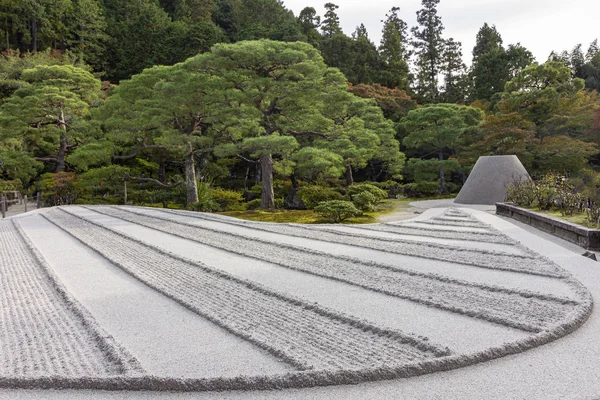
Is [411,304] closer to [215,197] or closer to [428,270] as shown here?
[428,270]

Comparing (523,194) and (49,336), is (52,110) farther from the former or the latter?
(49,336)

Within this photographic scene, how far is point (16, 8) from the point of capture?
25719mm

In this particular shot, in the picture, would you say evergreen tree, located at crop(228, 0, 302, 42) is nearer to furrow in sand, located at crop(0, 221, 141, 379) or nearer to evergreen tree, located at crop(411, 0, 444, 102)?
evergreen tree, located at crop(411, 0, 444, 102)

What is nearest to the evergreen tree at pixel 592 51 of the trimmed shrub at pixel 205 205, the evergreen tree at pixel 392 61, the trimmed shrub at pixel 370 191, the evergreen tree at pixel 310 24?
the evergreen tree at pixel 392 61

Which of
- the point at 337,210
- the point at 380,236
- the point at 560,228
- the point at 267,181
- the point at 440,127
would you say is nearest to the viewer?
the point at 560,228

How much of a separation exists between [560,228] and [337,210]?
419 centimetres

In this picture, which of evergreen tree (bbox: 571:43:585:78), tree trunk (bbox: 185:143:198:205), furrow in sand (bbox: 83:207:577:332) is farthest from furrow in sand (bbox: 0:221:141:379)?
evergreen tree (bbox: 571:43:585:78)

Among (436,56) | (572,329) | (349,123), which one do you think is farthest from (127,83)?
(436,56)

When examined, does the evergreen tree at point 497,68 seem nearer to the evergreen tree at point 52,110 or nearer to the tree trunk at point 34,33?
the evergreen tree at point 52,110

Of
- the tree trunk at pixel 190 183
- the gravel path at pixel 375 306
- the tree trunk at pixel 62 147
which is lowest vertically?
the gravel path at pixel 375 306

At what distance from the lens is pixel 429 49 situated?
32.7 m

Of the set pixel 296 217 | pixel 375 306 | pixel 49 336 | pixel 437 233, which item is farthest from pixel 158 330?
pixel 296 217

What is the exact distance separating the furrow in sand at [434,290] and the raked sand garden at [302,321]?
2 centimetres

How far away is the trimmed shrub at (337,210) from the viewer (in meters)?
9.33
